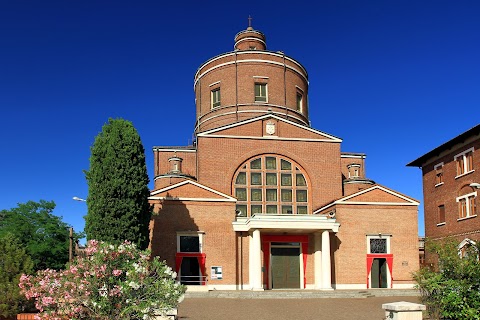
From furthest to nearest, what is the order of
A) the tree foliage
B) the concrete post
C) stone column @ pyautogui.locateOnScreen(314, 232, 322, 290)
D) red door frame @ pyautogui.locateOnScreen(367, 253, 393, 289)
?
1. red door frame @ pyautogui.locateOnScreen(367, 253, 393, 289)
2. stone column @ pyautogui.locateOnScreen(314, 232, 322, 290)
3. the tree foliage
4. the concrete post

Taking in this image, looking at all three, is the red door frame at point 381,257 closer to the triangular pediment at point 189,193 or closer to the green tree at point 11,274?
the triangular pediment at point 189,193

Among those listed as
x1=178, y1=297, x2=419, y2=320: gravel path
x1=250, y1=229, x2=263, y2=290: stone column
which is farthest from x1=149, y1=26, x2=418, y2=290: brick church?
x1=178, y1=297, x2=419, y2=320: gravel path

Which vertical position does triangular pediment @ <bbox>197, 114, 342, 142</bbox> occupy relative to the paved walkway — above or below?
above

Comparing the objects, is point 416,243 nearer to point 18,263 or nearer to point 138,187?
point 138,187

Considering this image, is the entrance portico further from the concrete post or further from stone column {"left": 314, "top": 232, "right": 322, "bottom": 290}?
the concrete post

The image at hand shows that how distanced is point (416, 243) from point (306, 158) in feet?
30.1

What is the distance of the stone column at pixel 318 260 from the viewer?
112 ft

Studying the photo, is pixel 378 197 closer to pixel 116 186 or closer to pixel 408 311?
pixel 116 186

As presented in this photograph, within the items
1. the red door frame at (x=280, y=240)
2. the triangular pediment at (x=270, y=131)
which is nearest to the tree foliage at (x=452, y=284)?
the red door frame at (x=280, y=240)

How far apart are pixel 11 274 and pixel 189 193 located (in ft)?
46.0

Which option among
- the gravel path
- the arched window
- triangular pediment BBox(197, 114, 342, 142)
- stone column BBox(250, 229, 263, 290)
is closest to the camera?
the gravel path

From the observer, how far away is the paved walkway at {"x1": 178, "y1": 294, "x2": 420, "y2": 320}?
69.5 ft

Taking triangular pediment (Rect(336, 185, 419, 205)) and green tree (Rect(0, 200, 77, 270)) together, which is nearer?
triangular pediment (Rect(336, 185, 419, 205))

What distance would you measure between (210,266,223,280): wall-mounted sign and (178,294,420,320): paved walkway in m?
3.70
